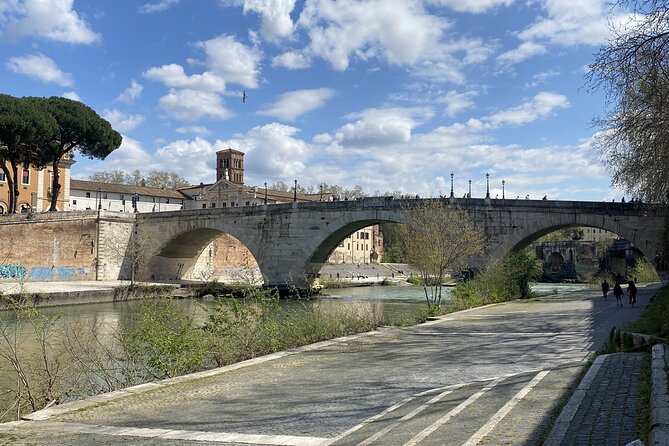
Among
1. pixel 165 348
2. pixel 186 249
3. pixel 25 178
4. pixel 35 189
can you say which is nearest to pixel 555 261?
pixel 186 249

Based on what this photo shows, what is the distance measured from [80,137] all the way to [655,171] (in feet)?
148

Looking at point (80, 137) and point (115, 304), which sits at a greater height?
point (80, 137)

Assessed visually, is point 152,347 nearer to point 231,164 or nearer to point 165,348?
point 165,348

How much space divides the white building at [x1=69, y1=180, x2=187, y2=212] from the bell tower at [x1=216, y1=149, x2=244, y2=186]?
14401 mm

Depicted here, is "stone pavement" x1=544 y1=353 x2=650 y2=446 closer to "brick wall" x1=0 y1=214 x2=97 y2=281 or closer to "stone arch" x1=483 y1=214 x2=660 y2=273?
"stone arch" x1=483 y1=214 x2=660 y2=273

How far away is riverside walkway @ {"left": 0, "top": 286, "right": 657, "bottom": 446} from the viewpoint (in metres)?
5.30

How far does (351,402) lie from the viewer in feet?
22.3

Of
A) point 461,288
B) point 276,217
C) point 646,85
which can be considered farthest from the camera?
point 276,217

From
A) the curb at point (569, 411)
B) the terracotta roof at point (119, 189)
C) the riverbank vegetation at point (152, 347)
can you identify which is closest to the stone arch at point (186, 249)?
the terracotta roof at point (119, 189)

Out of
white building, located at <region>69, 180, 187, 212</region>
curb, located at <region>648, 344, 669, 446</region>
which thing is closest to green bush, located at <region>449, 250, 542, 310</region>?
curb, located at <region>648, 344, 669, 446</region>

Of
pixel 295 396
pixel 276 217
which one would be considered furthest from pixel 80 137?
pixel 295 396

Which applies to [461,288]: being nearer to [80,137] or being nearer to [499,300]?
[499,300]

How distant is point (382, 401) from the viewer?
684cm

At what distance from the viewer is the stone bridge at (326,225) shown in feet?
99.0
